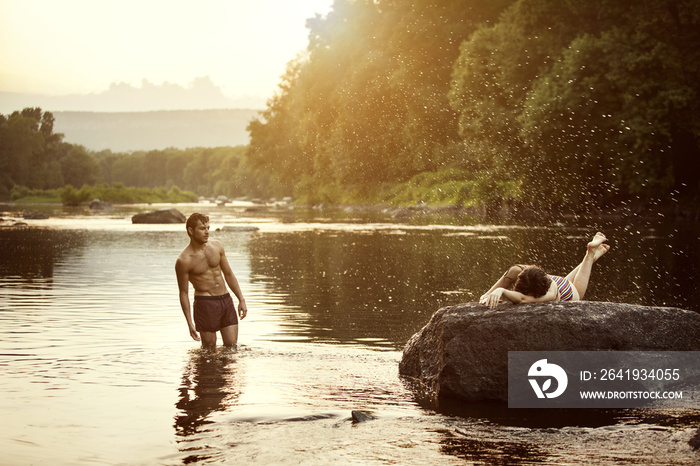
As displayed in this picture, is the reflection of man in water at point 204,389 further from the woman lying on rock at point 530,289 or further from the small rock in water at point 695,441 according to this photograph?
the small rock in water at point 695,441

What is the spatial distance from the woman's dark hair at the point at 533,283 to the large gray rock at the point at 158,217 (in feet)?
140

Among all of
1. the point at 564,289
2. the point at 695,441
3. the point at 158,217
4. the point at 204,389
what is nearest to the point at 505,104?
the point at 158,217

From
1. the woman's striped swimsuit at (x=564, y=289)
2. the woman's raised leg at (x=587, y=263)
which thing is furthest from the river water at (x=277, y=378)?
the woman's raised leg at (x=587, y=263)

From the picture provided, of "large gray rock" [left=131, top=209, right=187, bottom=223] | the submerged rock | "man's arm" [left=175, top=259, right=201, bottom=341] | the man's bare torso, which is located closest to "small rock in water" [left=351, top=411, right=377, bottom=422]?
the submerged rock

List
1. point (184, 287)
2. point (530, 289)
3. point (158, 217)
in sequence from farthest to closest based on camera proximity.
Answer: point (158, 217), point (184, 287), point (530, 289)

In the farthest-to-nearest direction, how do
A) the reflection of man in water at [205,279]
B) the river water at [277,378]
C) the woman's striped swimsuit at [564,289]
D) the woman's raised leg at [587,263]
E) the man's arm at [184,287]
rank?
the reflection of man in water at [205,279]
the man's arm at [184,287]
the woman's raised leg at [587,263]
the woman's striped swimsuit at [564,289]
the river water at [277,378]

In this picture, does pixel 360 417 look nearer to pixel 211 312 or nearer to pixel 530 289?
pixel 530 289

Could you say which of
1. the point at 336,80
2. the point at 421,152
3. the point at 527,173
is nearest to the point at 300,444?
the point at 527,173

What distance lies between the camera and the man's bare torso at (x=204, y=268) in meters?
10.9

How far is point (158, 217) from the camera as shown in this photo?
1992 inches

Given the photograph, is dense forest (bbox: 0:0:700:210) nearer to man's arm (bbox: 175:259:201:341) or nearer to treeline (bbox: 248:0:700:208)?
treeline (bbox: 248:0:700:208)

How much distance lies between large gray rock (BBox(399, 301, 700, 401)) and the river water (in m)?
0.36

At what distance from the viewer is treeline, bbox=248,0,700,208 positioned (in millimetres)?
42969

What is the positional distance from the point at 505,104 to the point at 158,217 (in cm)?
2162
